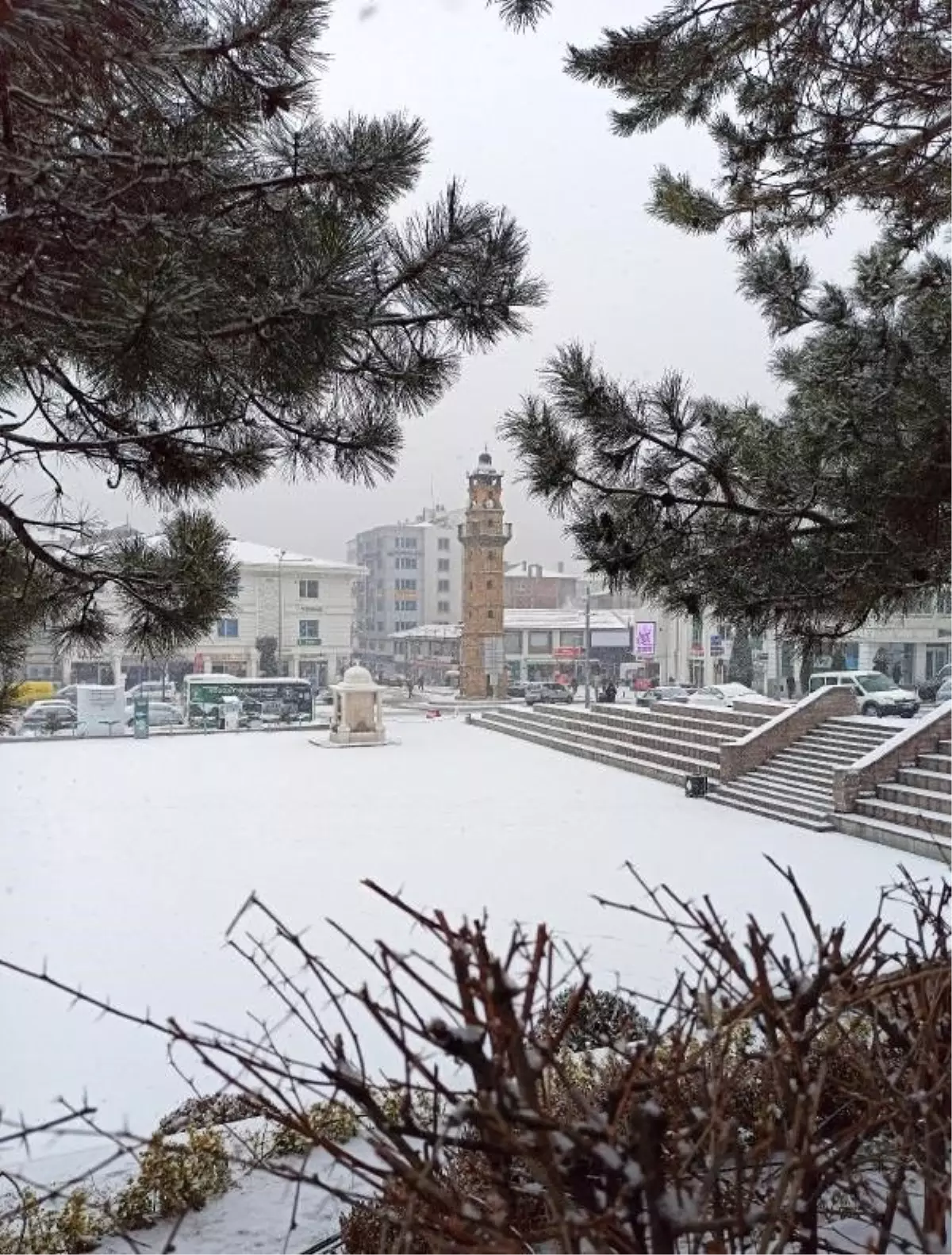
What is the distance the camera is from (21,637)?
2023mm

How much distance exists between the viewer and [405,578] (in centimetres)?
1341

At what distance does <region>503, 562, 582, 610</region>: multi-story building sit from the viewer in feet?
52.3

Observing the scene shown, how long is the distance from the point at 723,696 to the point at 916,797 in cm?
578

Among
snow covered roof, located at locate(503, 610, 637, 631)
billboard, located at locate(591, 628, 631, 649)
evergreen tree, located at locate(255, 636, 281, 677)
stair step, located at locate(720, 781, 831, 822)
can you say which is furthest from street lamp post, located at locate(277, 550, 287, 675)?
billboard, located at locate(591, 628, 631, 649)

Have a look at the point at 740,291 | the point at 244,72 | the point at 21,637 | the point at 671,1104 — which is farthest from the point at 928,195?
the point at 21,637

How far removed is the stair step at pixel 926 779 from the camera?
20.2 feet

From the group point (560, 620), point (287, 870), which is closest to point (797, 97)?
point (287, 870)

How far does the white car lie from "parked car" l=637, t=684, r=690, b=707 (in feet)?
1.37

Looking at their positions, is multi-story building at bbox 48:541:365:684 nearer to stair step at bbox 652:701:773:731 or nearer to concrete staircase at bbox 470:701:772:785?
concrete staircase at bbox 470:701:772:785

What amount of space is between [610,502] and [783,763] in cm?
631

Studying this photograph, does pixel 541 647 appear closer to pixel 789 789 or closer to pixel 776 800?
pixel 789 789

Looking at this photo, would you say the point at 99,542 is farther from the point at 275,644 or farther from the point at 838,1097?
the point at 275,644

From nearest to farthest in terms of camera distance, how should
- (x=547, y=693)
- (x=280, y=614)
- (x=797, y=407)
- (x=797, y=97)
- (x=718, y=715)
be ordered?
1. (x=797, y=97)
2. (x=797, y=407)
3. (x=280, y=614)
4. (x=718, y=715)
5. (x=547, y=693)

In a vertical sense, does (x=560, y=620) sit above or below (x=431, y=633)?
above
